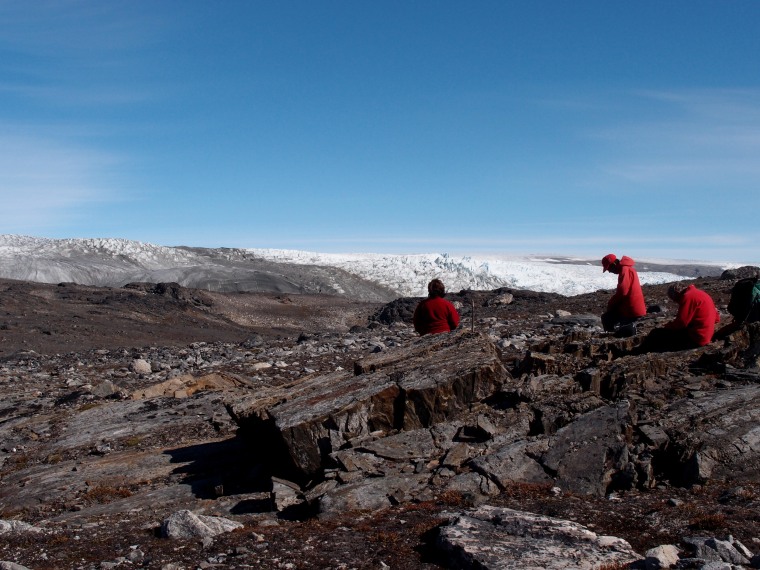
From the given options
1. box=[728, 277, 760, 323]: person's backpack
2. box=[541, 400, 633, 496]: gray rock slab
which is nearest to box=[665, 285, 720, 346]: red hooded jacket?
box=[728, 277, 760, 323]: person's backpack

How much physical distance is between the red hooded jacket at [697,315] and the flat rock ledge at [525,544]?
470 cm

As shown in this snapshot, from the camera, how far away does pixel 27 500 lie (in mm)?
9336

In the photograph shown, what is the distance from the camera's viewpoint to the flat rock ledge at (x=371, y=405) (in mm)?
8344

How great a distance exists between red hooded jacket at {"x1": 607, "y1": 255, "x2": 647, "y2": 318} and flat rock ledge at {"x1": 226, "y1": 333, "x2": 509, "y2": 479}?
113 inches

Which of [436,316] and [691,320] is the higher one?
[691,320]

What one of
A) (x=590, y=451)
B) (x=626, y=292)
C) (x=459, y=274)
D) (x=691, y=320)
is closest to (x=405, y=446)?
(x=590, y=451)

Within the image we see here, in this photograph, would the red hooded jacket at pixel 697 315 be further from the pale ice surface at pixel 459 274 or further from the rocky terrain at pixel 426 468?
the pale ice surface at pixel 459 274

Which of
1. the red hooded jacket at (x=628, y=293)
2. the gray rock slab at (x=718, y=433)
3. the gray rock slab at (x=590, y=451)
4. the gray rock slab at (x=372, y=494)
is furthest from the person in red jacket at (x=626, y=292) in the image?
the gray rock slab at (x=372, y=494)

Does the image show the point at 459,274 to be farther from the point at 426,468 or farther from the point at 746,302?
the point at 426,468

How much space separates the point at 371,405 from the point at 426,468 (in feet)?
4.37

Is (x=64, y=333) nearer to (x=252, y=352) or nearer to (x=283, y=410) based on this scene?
(x=252, y=352)

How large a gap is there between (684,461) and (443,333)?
4.62m

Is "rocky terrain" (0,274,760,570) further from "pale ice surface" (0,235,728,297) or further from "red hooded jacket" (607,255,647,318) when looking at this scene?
"pale ice surface" (0,235,728,297)

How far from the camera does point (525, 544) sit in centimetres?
565
